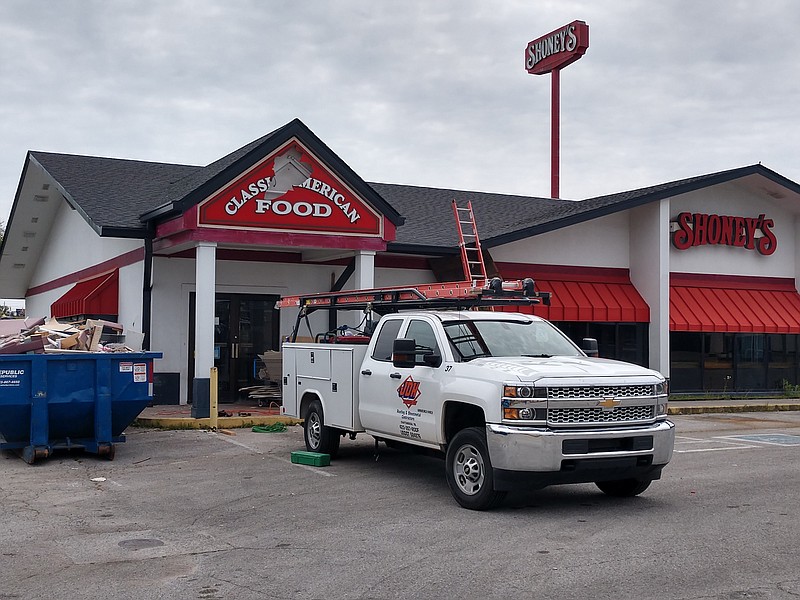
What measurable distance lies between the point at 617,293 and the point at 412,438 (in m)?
14.6

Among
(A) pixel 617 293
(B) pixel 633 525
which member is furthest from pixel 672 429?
(A) pixel 617 293

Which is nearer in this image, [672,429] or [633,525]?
[633,525]

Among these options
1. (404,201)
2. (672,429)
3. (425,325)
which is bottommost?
(672,429)

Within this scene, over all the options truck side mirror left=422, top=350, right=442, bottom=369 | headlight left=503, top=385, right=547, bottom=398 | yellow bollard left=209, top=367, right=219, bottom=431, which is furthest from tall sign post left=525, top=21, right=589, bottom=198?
headlight left=503, top=385, right=547, bottom=398

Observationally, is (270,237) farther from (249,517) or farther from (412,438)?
(249,517)

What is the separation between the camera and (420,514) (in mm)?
9062

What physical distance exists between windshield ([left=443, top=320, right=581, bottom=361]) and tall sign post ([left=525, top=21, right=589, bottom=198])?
2562cm

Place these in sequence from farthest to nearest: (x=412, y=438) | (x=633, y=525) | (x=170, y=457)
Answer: (x=170, y=457) < (x=412, y=438) < (x=633, y=525)

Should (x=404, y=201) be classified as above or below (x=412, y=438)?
above

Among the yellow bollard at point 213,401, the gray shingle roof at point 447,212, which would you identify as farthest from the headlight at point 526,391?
the gray shingle roof at point 447,212

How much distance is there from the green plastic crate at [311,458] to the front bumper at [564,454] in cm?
367

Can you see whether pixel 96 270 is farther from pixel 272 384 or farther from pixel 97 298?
pixel 272 384

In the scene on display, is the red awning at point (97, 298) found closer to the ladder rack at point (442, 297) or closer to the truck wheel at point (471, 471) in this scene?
the ladder rack at point (442, 297)

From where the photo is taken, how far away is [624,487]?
9930mm
